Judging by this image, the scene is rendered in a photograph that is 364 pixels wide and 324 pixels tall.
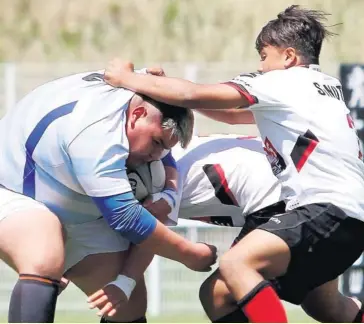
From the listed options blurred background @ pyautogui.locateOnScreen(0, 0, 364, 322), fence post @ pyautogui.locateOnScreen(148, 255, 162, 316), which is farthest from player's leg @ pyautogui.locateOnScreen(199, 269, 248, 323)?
blurred background @ pyautogui.locateOnScreen(0, 0, 364, 322)

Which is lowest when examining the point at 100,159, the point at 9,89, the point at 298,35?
the point at 9,89

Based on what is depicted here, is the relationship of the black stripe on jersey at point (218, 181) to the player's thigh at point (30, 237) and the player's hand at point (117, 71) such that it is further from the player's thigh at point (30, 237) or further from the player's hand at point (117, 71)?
the player's thigh at point (30, 237)

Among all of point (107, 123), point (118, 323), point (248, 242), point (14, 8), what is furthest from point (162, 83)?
point (14, 8)

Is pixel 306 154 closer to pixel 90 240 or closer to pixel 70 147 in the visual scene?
pixel 70 147

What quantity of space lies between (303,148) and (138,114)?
24.6 inches

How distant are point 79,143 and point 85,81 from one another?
1.27ft

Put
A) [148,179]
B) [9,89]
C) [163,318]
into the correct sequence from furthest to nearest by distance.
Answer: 1. [9,89]
2. [163,318]
3. [148,179]

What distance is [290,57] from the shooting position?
15.8 ft

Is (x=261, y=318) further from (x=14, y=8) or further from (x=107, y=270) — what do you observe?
(x=14, y=8)

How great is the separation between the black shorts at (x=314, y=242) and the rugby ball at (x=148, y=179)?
469 mm

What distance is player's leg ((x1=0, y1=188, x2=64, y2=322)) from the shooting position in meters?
4.46

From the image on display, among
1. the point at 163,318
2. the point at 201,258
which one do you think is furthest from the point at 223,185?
the point at 163,318

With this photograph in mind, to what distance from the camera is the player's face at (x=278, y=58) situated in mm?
4805

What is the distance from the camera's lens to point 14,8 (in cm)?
1465
